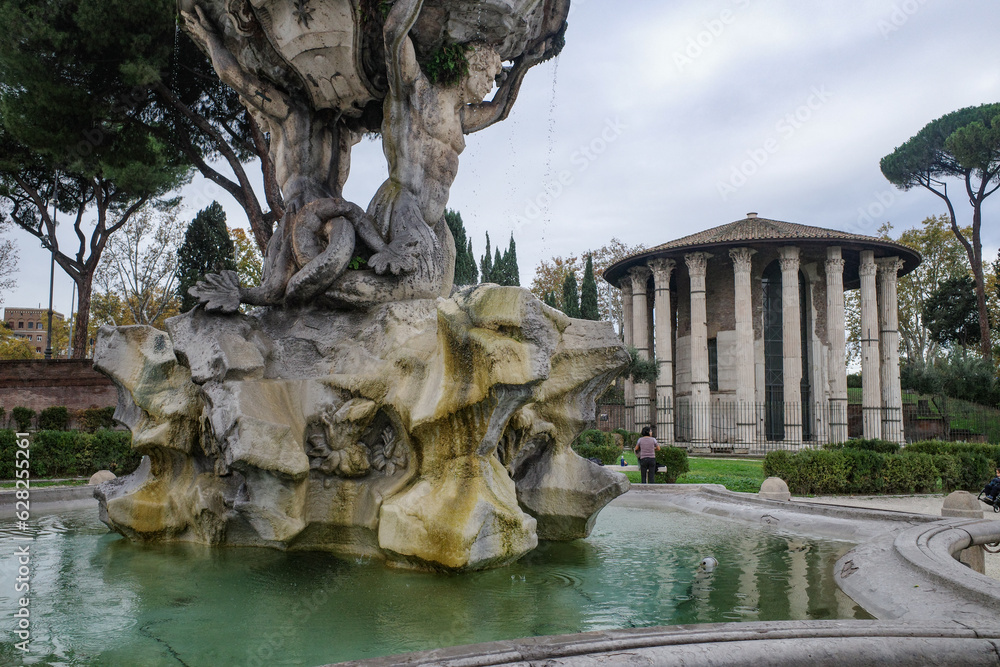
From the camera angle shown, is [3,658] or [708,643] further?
[3,658]

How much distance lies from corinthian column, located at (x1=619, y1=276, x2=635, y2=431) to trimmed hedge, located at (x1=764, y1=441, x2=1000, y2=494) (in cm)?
1550

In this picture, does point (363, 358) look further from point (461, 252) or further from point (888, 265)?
point (888, 265)

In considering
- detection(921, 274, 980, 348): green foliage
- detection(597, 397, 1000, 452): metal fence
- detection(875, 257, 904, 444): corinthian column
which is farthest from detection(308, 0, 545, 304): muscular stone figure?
detection(921, 274, 980, 348): green foliage

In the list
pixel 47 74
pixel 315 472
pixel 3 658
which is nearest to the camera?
pixel 3 658

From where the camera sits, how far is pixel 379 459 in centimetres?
459

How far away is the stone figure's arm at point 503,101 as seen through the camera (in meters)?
6.81

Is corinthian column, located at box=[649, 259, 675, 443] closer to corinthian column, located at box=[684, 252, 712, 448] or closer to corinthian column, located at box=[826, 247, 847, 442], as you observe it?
corinthian column, located at box=[684, 252, 712, 448]

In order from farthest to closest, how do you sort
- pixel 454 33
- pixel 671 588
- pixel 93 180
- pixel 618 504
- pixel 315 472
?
pixel 93 180, pixel 618 504, pixel 454 33, pixel 315 472, pixel 671 588

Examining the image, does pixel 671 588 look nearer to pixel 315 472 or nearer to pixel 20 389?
pixel 315 472

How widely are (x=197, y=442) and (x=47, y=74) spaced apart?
45.6 ft

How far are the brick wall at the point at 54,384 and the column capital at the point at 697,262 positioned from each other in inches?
786


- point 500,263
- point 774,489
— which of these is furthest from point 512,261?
point 774,489

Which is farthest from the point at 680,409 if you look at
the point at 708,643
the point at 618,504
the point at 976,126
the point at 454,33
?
the point at 708,643

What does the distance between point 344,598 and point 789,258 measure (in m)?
25.7
